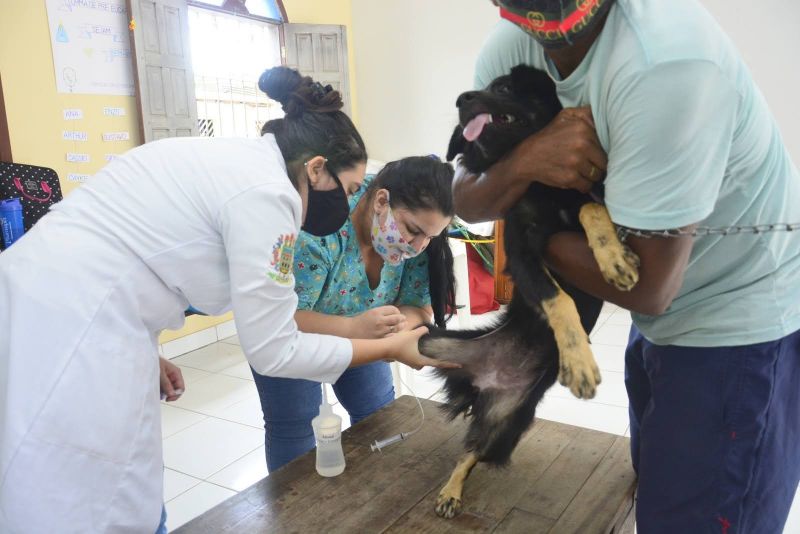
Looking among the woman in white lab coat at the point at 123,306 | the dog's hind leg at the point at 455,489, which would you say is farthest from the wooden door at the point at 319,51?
the dog's hind leg at the point at 455,489

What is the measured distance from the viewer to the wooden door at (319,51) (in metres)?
5.12

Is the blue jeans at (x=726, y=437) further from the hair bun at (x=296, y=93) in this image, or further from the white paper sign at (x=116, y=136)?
the white paper sign at (x=116, y=136)

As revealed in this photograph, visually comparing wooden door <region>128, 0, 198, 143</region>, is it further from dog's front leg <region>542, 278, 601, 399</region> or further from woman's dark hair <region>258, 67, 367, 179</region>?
dog's front leg <region>542, 278, 601, 399</region>

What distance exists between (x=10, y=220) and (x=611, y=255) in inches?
98.1

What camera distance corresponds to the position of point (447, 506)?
134 cm

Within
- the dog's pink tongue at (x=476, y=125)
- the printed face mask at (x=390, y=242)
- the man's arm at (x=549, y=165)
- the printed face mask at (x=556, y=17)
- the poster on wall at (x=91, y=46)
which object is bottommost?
the printed face mask at (x=390, y=242)

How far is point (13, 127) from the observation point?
3.20 metres

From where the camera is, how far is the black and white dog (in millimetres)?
1084

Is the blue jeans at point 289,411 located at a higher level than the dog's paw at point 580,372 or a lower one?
lower

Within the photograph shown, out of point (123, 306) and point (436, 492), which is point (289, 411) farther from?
point (123, 306)

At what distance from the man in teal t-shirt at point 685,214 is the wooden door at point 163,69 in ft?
10.8

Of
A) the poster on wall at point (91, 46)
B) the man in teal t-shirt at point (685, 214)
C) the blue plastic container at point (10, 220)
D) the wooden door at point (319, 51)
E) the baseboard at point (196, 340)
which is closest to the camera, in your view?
the man in teal t-shirt at point (685, 214)

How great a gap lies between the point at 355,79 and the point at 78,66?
3058 mm

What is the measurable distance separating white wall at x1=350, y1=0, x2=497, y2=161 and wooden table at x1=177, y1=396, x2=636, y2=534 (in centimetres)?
435
